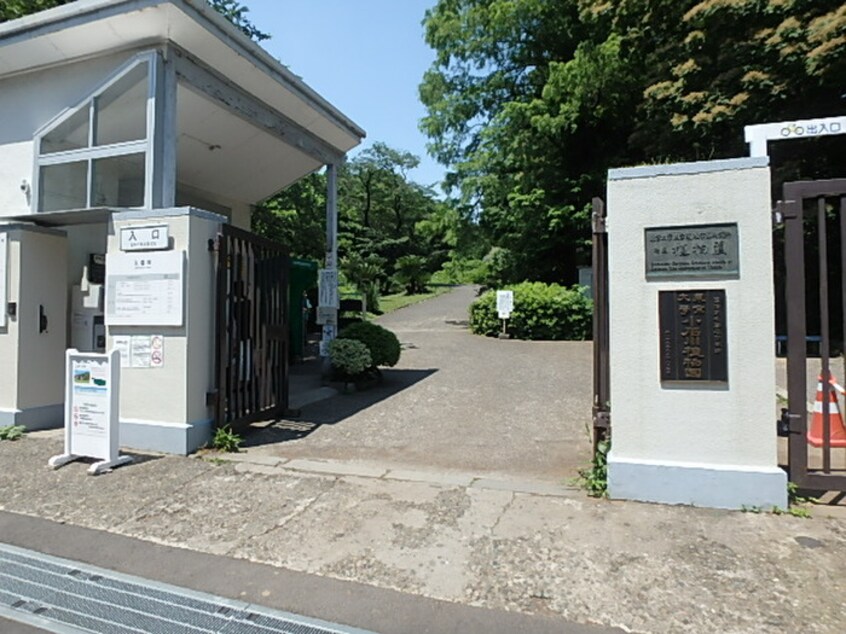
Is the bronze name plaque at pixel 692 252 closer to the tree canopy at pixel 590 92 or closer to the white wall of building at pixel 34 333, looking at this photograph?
the white wall of building at pixel 34 333

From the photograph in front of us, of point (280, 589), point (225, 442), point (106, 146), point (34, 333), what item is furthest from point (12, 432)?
point (280, 589)

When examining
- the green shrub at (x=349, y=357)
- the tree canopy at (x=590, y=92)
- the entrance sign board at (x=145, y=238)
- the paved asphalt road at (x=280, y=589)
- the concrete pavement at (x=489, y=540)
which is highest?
the tree canopy at (x=590, y=92)

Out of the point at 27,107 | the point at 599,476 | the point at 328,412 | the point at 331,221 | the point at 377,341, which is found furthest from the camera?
the point at 331,221

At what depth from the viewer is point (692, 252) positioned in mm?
4219

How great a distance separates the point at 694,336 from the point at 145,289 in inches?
215

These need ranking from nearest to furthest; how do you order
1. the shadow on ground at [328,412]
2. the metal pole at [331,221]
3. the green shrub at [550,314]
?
the shadow on ground at [328,412]
the metal pole at [331,221]
the green shrub at [550,314]

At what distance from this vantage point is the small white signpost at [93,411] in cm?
526

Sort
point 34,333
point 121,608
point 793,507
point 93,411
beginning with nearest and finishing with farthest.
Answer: point 121,608, point 793,507, point 93,411, point 34,333

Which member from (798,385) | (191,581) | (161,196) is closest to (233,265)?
(161,196)

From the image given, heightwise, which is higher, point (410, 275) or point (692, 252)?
point (410, 275)

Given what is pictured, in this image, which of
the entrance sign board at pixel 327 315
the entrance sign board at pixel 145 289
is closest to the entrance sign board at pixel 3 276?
the entrance sign board at pixel 145 289

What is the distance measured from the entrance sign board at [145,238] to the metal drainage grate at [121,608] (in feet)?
11.2

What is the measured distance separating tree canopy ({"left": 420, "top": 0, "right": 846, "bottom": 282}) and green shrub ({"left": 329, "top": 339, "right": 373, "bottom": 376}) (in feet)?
37.1

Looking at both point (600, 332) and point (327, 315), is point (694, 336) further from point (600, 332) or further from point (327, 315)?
point (327, 315)
